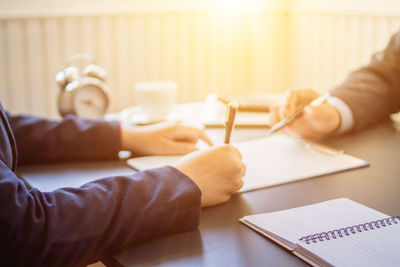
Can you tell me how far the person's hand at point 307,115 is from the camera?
3.38 ft

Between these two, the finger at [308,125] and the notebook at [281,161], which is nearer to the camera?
the notebook at [281,161]

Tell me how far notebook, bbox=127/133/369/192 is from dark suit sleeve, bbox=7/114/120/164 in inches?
3.2

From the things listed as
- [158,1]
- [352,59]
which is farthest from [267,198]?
[158,1]

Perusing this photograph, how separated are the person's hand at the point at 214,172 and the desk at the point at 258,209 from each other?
0.06 feet

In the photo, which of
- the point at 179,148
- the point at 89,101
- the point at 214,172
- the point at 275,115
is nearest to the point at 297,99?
the point at 275,115

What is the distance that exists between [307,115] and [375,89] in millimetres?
263

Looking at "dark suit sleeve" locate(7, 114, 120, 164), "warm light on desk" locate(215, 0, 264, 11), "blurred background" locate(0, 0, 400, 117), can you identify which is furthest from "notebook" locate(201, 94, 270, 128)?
"warm light on desk" locate(215, 0, 264, 11)

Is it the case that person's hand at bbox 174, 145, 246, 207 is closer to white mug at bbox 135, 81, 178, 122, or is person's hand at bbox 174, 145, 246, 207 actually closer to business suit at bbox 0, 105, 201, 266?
business suit at bbox 0, 105, 201, 266

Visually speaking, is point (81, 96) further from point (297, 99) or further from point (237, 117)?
point (297, 99)

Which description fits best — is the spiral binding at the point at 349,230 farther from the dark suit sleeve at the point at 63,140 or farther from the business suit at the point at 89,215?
the dark suit sleeve at the point at 63,140

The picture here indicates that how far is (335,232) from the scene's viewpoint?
1.77 ft

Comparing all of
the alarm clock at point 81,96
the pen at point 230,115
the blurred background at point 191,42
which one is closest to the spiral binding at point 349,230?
the pen at point 230,115

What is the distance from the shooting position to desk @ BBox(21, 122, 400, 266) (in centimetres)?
51

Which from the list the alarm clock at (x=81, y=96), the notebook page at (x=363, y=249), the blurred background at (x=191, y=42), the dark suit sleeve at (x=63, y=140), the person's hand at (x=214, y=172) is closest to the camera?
the notebook page at (x=363, y=249)
